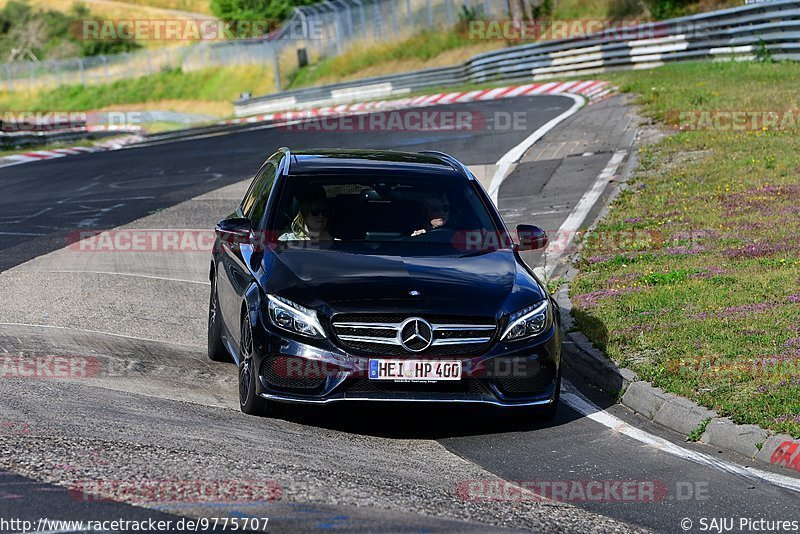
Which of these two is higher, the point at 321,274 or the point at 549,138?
the point at 321,274

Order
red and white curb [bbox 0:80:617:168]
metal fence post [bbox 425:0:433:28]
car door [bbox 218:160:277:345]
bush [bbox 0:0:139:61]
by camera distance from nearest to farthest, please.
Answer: car door [bbox 218:160:277:345] → red and white curb [bbox 0:80:617:168] → metal fence post [bbox 425:0:433:28] → bush [bbox 0:0:139:61]

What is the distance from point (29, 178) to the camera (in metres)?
23.8

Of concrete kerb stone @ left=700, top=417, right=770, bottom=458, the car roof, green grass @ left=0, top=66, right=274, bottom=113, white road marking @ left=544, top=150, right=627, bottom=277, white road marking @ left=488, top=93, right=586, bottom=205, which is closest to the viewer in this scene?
concrete kerb stone @ left=700, top=417, right=770, bottom=458

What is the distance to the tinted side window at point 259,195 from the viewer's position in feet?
30.9

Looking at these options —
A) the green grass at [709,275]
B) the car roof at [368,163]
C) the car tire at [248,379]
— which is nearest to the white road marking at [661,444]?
the green grass at [709,275]

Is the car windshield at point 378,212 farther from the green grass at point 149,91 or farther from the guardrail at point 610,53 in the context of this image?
the green grass at point 149,91

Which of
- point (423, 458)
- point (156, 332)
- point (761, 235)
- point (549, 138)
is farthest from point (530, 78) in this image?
point (423, 458)

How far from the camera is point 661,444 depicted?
25.4ft

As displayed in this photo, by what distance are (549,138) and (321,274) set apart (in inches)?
626

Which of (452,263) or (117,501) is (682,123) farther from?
(117,501)

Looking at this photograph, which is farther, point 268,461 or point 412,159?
point 412,159

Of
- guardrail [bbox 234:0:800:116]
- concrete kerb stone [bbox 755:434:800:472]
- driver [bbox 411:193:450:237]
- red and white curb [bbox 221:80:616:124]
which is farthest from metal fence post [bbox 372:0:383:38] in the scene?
concrete kerb stone [bbox 755:434:800:472]

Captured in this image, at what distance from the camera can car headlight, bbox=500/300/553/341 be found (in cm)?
782

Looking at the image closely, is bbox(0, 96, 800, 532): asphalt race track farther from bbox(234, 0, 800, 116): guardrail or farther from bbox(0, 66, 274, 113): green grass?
bbox(0, 66, 274, 113): green grass
